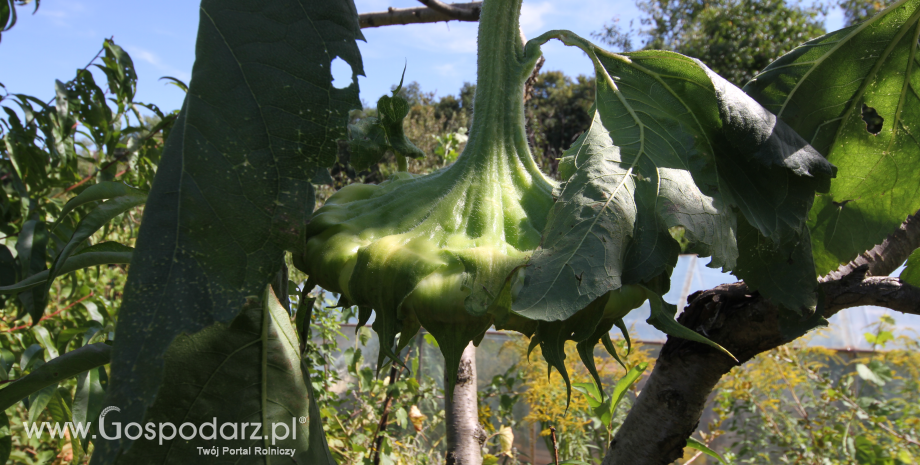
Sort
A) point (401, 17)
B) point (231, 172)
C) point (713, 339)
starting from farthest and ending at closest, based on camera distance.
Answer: point (401, 17)
point (713, 339)
point (231, 172)

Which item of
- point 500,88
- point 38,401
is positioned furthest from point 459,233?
point 38,401

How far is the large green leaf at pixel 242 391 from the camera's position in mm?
579

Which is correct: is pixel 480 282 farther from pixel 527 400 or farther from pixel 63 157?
pixel 527 400

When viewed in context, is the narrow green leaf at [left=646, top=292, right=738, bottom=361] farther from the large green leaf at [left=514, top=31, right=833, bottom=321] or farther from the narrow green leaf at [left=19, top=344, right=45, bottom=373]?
the narrow green leaf at [left=19, top=344, right=45, bottom=373]

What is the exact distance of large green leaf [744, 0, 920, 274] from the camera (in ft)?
2.54

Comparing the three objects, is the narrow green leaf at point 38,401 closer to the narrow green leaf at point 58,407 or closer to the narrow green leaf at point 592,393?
the narrow green leaf at point 58,407

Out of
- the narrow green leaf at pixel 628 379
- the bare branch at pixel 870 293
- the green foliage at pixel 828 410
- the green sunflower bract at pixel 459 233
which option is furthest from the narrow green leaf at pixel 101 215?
the green foliage at pixel 828 410

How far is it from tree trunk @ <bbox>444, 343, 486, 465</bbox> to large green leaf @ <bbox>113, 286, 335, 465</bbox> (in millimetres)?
595

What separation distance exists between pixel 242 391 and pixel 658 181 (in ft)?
1.65

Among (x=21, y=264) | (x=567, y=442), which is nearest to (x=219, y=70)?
(x=21, y=264)

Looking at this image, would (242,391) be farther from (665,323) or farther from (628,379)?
(628,379)

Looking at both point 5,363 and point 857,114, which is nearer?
point 857,114

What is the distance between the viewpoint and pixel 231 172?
1.36ft

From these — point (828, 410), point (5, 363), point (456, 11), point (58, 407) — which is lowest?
point (828, 410)
